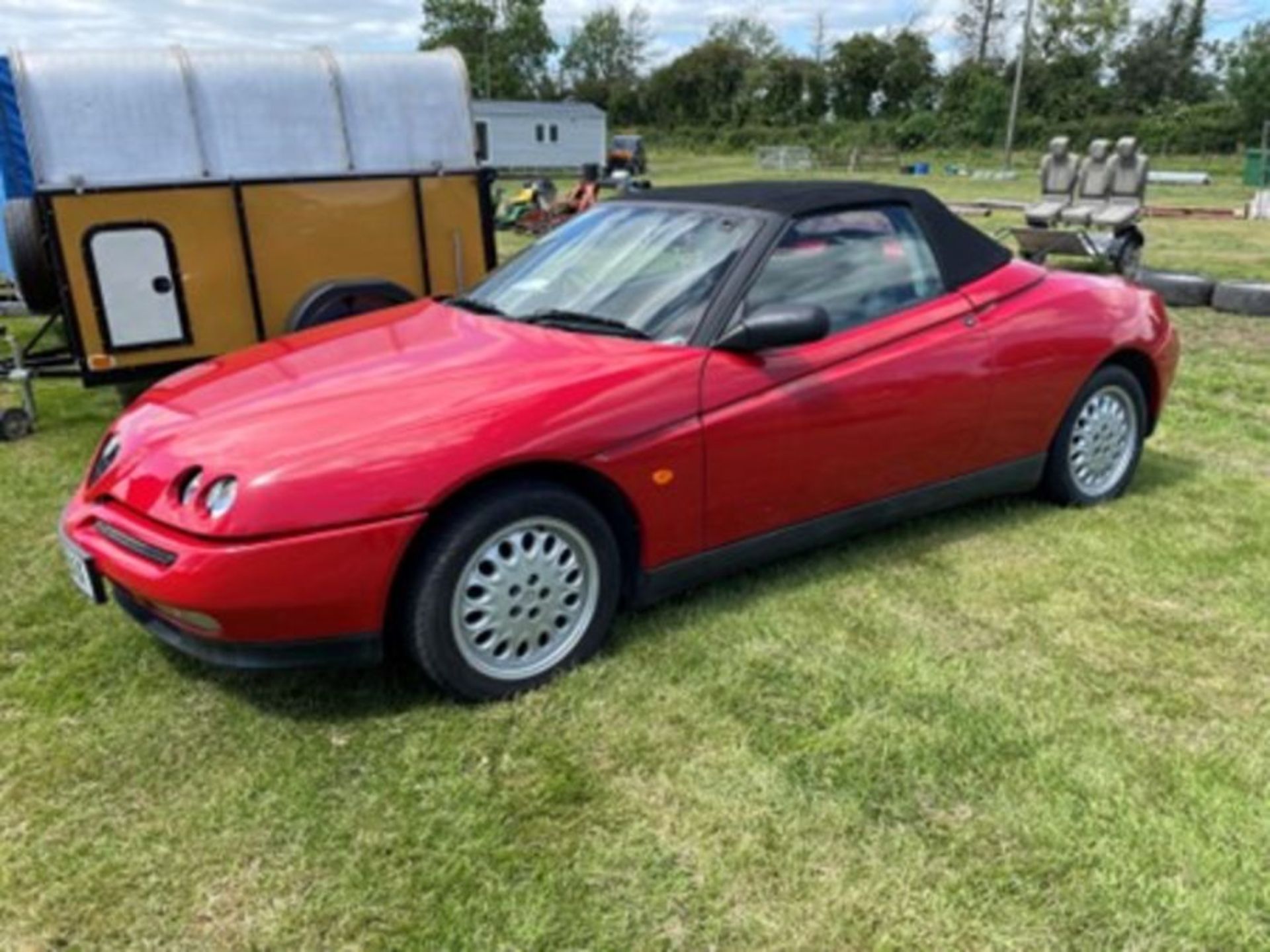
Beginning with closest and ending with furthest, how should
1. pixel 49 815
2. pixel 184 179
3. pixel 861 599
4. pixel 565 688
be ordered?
1. pixel 49 815
2. pixel 565 688
3. pixel 861 599
4. pixel 184 179

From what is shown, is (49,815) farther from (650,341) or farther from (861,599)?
(861,599)

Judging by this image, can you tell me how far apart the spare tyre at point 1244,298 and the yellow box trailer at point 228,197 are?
21.9 ft

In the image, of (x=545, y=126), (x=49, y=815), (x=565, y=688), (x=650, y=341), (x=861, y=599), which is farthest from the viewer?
(x=545, y=126)

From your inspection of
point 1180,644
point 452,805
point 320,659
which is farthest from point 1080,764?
point 320,659

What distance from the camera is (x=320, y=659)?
2861mm

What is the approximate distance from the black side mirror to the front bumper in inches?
47.7

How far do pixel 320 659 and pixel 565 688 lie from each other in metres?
0.76

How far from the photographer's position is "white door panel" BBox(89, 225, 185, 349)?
561cm

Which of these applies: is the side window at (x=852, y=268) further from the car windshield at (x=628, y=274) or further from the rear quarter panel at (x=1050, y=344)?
the rear quarter panel at (x=1050, y=344)

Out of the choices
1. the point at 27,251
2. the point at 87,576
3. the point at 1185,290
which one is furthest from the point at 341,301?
the point at 1185,290

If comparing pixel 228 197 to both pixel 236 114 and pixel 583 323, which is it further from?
pixel 583 323

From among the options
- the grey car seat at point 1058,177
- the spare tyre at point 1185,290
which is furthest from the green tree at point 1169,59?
the spare tyre at point 1185,290

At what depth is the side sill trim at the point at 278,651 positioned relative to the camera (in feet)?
9.23

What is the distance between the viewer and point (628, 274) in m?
3.79
